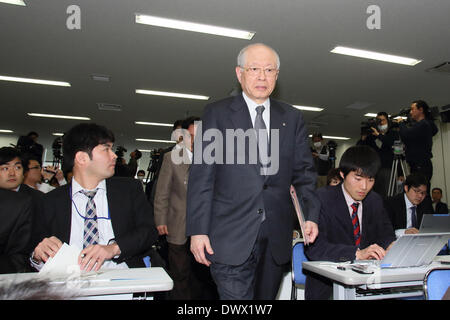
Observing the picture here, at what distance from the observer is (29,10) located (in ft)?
13.7

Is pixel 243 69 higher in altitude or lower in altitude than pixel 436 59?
lower

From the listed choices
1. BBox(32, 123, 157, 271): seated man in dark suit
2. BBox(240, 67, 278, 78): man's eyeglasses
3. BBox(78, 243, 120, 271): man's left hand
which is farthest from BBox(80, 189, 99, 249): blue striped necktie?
BBox(240, 67, 278, 78): man's eyeglasses

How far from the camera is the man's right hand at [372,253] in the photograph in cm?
170

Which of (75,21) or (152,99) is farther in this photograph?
(152,99)

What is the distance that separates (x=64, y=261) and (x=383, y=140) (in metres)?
4.64

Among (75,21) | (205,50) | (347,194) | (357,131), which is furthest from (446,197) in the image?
(75,21)

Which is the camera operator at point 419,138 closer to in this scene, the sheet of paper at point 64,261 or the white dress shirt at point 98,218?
the white dress shirt at point 98,218

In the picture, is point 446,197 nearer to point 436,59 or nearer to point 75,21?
point 436,59

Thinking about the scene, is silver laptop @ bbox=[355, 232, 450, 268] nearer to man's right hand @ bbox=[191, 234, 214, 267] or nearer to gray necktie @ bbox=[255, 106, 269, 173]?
gray necktie @ bbox=[255, 106, 269, 173]

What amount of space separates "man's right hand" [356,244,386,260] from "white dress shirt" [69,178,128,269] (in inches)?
46.9

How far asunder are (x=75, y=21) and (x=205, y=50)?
1.91m

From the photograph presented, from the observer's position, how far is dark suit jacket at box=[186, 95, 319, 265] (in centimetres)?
134

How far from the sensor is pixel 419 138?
4.40 m

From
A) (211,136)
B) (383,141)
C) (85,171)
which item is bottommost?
(85,171)
